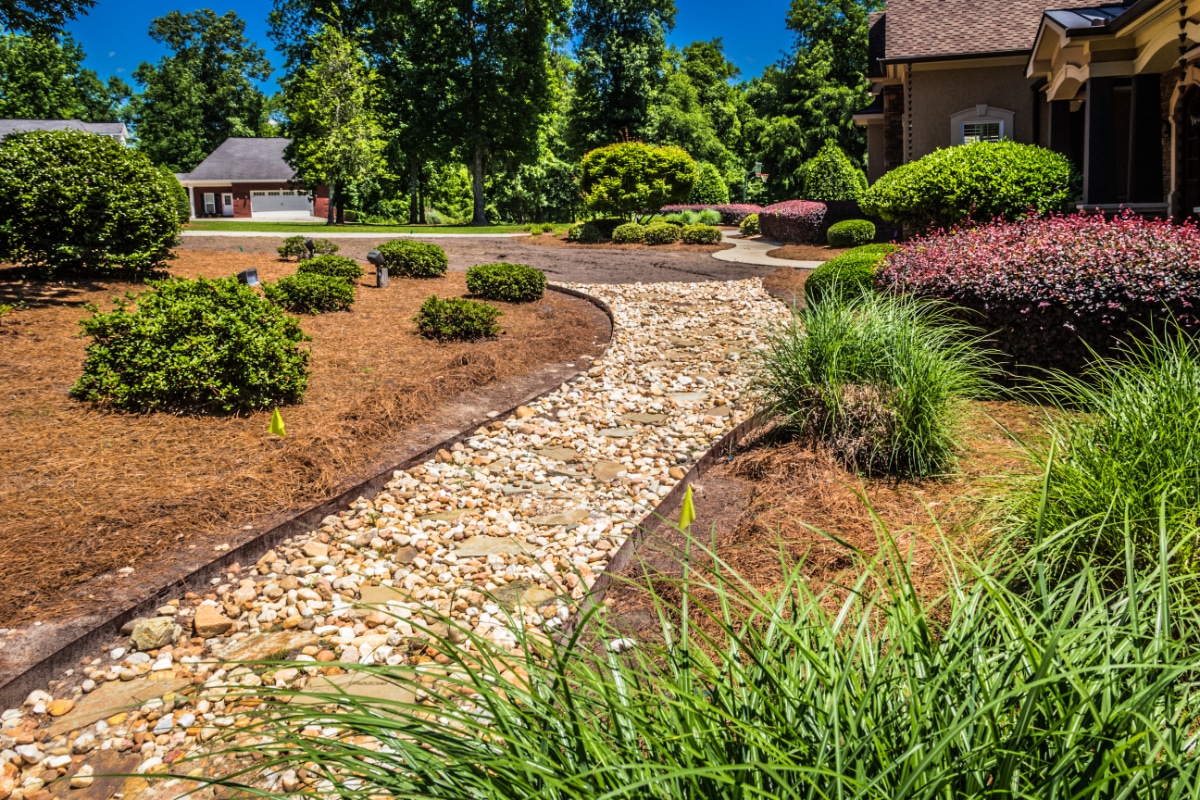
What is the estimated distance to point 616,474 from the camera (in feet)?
18.3

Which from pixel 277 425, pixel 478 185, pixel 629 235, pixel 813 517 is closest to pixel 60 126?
pixel 478 185

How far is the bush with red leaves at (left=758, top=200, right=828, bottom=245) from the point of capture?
829 inches

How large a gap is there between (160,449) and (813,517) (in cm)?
408

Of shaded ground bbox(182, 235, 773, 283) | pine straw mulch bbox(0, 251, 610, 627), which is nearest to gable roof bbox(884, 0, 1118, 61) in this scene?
shaded ground bbox(182, 235, 773, 283)

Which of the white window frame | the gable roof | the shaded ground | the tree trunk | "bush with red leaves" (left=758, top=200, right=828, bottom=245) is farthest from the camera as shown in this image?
the tree trunk

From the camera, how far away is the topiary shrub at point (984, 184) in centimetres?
1288

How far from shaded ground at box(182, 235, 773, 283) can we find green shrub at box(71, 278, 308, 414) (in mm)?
8686

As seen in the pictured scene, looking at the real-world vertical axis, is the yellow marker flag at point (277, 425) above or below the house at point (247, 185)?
below

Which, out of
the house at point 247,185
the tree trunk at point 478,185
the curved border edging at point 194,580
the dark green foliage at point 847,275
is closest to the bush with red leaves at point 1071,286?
the dark green foliage at point 847,275

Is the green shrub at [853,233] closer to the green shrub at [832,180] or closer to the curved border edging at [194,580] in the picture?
the green shrub at [832,180]

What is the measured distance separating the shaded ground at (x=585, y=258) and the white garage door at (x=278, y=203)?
36.6 meters

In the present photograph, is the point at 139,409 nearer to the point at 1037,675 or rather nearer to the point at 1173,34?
the point at 1037,675

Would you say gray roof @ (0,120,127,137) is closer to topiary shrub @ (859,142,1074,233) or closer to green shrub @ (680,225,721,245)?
green shrub @ (680,225,721,245)

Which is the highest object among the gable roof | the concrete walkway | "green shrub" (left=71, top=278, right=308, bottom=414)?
the gable roof
